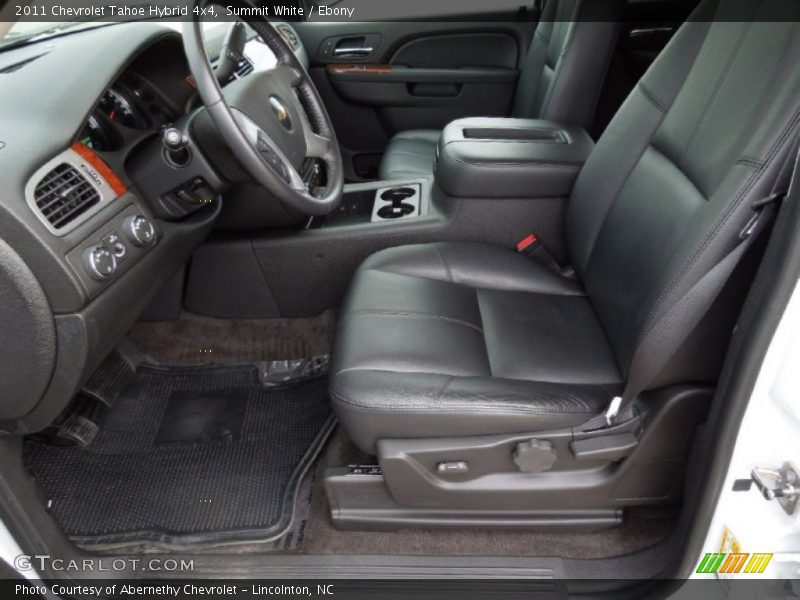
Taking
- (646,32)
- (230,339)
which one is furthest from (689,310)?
(646,32)

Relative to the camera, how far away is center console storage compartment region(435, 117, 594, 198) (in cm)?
168

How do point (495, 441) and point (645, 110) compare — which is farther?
point (645, 110)

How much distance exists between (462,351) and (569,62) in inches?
42.1

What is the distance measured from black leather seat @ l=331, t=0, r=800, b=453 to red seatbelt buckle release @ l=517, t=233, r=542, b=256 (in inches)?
7.8

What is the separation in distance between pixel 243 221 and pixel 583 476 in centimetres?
115

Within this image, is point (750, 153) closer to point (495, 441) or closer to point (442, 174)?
point (495, 441)

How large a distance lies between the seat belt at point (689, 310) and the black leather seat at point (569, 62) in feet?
3.56

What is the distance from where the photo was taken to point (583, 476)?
124 cm

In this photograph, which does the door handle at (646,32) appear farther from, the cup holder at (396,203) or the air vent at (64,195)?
the air vent at (64,195)

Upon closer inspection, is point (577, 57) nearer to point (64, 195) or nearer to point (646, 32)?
point (646, 32)

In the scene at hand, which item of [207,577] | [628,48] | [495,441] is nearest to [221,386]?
[207,577]

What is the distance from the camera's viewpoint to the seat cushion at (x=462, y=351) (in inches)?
45.0

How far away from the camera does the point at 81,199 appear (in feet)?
3.75

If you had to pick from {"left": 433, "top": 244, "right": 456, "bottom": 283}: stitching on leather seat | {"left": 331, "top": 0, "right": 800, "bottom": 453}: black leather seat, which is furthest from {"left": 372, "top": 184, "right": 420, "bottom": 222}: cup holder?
{"left": 331, "top": 0, "right": 800, "bottom": 453}: black leather seat
